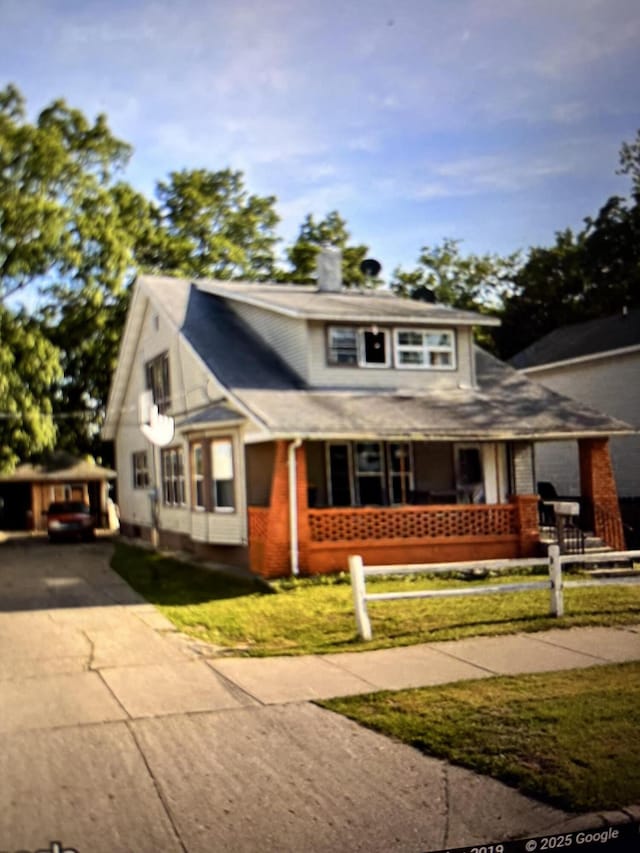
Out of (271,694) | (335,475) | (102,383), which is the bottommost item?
(271,694)

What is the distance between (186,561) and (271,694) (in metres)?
9.39

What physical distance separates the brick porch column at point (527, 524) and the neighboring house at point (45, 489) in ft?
21.2

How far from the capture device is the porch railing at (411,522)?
13.8m

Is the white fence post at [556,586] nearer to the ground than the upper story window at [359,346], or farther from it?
nearer to the ground

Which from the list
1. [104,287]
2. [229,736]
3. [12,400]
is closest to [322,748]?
[229,736]

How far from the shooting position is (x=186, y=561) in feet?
51.3

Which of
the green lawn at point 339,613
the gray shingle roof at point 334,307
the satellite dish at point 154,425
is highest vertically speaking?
the gray shingle roof at point 334,307

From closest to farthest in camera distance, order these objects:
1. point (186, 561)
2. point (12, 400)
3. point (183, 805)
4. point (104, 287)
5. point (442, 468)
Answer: point (183, 805) < point (104, 287) < point (12, 400) < point (186, 561) < point (442, 468)

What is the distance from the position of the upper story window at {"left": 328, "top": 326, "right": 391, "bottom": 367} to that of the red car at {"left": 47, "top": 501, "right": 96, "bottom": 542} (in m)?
5.35

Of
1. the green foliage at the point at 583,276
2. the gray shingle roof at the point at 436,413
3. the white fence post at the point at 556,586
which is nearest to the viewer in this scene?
the green foliage at the point at 583,276

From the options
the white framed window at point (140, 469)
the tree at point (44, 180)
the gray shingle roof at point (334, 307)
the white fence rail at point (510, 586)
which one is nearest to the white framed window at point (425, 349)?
the gray shingle roof at point (334, 307)

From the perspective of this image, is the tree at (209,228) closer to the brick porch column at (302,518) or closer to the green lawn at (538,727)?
the green lawn at (538,727)

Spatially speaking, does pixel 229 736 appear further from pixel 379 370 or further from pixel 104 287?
pixel 379 370

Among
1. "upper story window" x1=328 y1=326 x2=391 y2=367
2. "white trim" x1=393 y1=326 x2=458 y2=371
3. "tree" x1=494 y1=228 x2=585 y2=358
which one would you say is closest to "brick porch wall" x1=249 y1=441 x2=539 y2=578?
"upper story window" x1=328 y1=326 x2=391 y2=367
